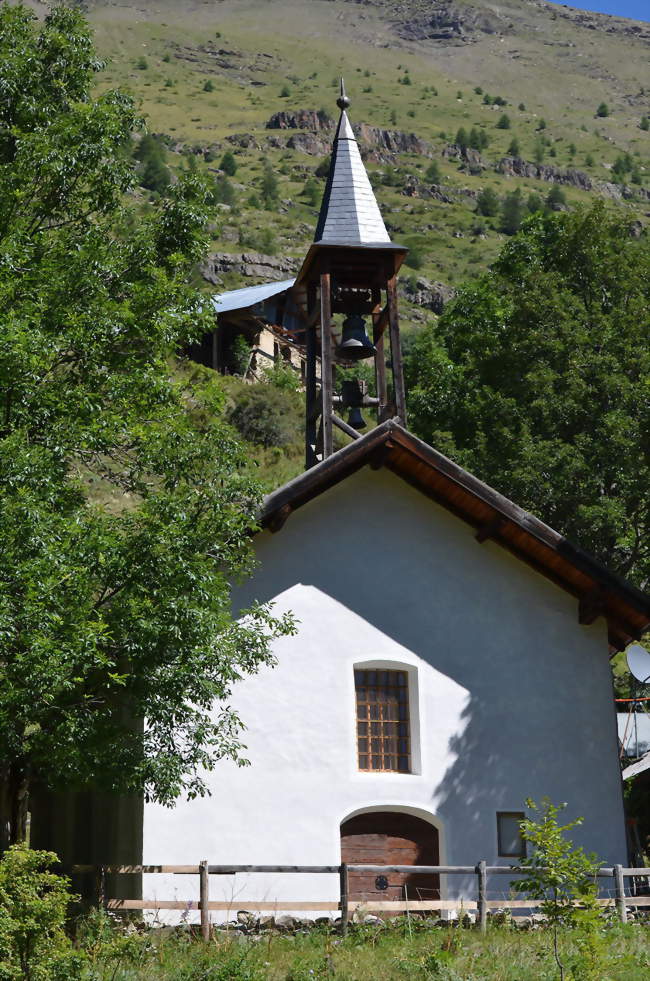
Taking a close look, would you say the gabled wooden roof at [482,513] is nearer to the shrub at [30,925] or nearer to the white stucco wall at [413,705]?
the white stucco wall at [413,705]

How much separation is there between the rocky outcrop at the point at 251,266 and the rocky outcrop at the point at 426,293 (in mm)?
10359

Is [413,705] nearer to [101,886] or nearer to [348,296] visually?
[101,886]

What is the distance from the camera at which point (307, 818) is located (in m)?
17.1

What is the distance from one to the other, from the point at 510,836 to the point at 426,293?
88.6 metres

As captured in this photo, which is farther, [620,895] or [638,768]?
[638,768]

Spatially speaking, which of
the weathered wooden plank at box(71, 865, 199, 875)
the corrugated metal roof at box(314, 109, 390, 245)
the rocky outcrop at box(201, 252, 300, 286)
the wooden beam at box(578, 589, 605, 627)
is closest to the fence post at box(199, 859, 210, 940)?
the weathered wooden plank at box(71, 865, 199, 875)

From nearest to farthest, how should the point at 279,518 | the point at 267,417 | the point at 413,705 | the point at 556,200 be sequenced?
the point at 279,518, the point at 413,705, the point at 267,417, the point at 556,200

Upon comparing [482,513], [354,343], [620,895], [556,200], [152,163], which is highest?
[556,200]

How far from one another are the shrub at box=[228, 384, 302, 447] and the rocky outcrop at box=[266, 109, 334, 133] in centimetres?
12071

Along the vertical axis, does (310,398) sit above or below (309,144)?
below

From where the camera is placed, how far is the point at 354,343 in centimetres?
2067

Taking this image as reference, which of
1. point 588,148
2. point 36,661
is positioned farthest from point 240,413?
point 588,148

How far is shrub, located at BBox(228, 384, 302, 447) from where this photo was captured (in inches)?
2046

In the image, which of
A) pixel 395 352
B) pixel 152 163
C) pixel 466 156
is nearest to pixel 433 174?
pixel 466 156
